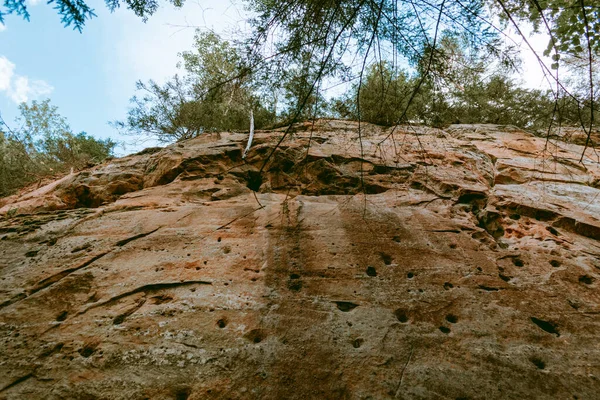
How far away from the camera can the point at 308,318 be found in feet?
12.8

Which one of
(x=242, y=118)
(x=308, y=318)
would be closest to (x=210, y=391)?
(x=308, y=318)

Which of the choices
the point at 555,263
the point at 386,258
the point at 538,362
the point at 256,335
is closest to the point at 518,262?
the point at 555,263

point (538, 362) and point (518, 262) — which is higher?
point (518, 262)

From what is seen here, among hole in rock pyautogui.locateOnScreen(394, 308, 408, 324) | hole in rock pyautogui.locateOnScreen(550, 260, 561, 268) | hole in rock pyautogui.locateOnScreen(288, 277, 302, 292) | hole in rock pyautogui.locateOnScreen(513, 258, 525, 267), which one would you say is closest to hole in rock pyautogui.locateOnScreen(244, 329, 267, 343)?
hole in rock pyautogui.locateOnScreen(288, 277, 302, 292)

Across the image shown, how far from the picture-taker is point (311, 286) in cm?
430

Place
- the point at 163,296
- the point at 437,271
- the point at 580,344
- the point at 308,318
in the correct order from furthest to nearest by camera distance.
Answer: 1. the point at 437,271
2. the point at 163,296
3. the point at 308,318
4. the point at 580,344

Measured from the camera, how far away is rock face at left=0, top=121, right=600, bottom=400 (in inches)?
131

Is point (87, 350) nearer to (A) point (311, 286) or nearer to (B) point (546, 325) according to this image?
(A) point (311, 286)

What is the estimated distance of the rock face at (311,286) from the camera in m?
3.32

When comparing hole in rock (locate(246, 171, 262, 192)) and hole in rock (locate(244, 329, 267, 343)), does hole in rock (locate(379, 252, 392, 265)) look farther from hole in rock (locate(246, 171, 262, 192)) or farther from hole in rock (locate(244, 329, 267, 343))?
hole in rock (locate(246, 171, 262, 192))

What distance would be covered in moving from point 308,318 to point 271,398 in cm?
98

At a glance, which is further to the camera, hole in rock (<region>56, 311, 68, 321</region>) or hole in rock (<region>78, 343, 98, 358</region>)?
hole in rock (<region>56, 311, 68, 321</region>)

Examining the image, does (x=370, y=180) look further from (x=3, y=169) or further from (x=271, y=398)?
(x=3, y=169)

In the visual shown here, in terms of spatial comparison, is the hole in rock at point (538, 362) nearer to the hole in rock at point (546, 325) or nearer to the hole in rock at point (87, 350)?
the hole in rock at point (546, 325)
